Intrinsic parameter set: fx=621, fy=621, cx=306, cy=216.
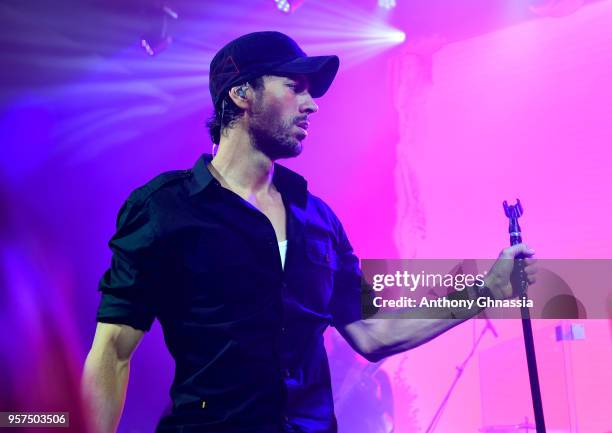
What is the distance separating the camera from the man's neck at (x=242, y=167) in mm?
2006

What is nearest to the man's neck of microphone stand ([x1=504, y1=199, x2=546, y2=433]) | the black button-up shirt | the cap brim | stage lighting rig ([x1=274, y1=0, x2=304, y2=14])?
the black button-up shirt

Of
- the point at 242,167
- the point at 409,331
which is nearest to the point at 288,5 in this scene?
the point at 242,167

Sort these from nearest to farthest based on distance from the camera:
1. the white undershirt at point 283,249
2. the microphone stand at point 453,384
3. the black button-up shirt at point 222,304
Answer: the black button-up shirt at point 222,304, the white undershirt at point 283,249, the microphone stand at point 453,384

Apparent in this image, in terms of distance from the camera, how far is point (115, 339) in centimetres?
169

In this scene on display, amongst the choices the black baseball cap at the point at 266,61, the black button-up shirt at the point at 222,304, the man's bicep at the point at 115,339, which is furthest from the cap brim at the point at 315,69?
the man's bicep at the point at 115,339

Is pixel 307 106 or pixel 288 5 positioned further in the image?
pixel 288 5

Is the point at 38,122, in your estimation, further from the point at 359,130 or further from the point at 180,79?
the point at 359,130

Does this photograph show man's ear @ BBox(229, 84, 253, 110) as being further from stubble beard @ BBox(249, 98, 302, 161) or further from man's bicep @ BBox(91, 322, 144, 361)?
man's bicep @ BBox(91, 322, 144, 361)

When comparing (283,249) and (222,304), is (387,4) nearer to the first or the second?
(283,249)

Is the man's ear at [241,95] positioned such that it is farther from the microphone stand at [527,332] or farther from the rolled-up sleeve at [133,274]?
the microphone stand at [527,332]

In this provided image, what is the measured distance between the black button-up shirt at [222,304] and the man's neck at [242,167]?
0.43 feet

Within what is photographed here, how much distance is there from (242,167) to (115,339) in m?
0.68

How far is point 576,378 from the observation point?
7.83 ft

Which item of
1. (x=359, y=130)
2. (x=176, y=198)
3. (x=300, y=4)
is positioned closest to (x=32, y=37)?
(x=300, y=4)
